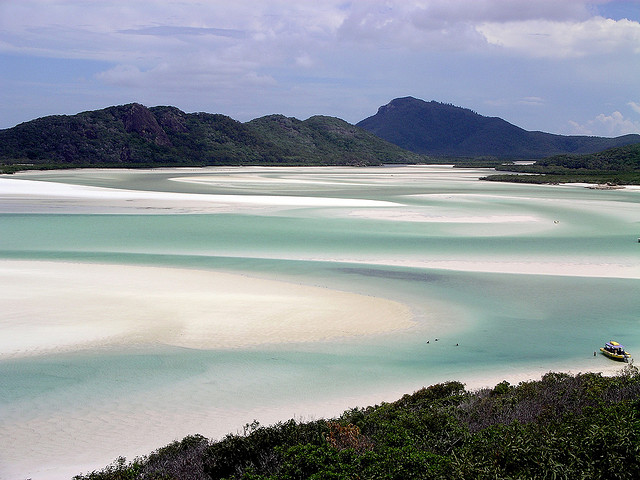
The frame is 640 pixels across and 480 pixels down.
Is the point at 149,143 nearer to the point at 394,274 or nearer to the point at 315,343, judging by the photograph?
the point at 394,274

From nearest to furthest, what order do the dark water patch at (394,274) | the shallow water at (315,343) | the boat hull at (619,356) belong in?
the shallow water at (315,343)
the boat hull at (619,356)
the dark water patch at (394,274)

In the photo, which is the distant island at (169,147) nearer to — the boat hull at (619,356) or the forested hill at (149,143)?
the forested hill at (149,143)

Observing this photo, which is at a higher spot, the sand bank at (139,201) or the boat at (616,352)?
the sand bank at (139,201)

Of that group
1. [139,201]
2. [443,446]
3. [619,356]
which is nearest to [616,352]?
[619,356]

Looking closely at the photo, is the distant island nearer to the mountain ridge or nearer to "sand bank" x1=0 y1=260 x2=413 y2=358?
the mountain ridge

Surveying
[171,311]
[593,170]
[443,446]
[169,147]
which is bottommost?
[171,311]

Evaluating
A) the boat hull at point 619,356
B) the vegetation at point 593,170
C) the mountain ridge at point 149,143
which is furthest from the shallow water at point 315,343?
the mountain ridge at point 149,143
